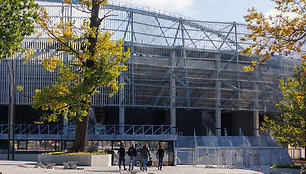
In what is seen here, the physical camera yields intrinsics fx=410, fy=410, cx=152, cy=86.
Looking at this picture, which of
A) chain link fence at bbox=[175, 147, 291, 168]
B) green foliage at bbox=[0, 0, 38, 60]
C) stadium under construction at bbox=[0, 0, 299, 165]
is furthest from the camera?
stadium under construction at bbox=[0, 0, 299, 165]

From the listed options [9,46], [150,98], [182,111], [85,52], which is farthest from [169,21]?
[9,46]

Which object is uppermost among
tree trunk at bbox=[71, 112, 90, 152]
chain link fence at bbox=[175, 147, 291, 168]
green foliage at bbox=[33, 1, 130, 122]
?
green foliage at bbox=[33, 1, 130, 122]

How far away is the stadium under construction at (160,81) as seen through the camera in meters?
49.9

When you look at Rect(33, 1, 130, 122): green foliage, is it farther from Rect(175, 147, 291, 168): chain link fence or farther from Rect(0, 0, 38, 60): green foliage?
Rect(175, 147, 291, 168): chain link fence

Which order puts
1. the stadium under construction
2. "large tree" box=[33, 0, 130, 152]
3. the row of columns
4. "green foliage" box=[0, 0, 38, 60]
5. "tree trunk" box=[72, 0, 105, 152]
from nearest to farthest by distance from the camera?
"green foliage" box=[0, 0, 38, 60]
"large tree" box=[33, 0, 130, 152]
"tree trunk" box=[72, 0, 105, 152]
the stadium under construction
the row of columns

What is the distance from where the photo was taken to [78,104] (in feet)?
81.6

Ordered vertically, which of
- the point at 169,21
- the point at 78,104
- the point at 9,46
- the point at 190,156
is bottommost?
the point at 190,156

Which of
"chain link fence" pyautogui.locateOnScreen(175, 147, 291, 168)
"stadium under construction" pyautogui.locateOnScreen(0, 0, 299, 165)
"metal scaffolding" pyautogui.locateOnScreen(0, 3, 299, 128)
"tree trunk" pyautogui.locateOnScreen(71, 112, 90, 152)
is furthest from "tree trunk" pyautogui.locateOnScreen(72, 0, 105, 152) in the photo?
"metal scaffolding" pyautogui.locateOnScreen(0, 3, 299, 128)

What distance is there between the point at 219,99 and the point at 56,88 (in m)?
34.9

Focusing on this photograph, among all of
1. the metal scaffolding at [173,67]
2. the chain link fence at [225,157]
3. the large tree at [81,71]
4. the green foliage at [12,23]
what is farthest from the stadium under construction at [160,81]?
the green foliage at [12,23]

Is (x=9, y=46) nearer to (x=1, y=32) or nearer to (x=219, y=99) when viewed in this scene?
(x=1, y=32)

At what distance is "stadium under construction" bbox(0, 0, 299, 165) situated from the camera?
4994 centimetres

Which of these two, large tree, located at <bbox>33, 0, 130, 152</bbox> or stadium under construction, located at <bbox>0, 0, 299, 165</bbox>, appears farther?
stadium under construction, located at <bbox>0, 0, 299, 165</bbox>

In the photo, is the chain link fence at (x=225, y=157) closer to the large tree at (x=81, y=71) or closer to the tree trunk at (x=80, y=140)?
the tree trunk at (x=80, y=140)
